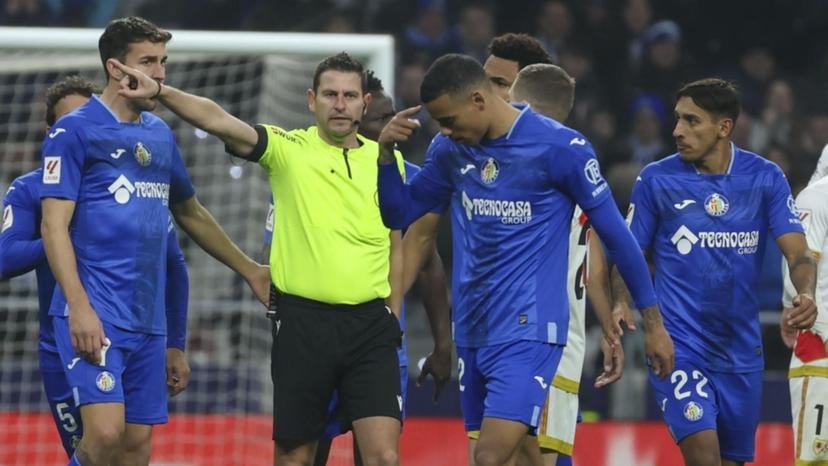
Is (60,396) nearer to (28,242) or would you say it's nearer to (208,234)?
(28,242)

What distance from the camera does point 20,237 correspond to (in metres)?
7.48

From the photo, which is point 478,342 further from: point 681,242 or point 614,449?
point 614,449

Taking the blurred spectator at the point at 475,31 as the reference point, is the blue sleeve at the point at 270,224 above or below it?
below

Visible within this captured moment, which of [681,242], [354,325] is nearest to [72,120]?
[354,325]

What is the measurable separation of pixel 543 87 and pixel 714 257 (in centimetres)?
113

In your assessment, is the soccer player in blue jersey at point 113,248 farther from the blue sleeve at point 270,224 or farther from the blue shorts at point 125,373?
the blue sleeve at point 270,224

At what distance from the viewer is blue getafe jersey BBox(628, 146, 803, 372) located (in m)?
7.70

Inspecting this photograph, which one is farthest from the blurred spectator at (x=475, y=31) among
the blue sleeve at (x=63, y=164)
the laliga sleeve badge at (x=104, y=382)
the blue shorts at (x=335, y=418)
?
the laliga sleeve badge at (x=104, y=382)

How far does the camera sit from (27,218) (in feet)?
24.7

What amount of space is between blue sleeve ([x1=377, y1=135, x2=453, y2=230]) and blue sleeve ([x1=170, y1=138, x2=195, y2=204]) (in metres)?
1.05

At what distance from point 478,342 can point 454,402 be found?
15.7ft

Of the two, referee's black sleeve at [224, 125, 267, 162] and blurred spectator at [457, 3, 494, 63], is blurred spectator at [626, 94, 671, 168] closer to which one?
blurred spectator at [457, 3, 494, 63]

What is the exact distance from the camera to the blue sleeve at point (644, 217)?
780cm

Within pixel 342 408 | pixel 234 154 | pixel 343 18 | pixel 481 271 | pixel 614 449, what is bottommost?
pixel 614 449
